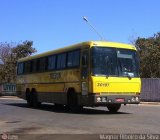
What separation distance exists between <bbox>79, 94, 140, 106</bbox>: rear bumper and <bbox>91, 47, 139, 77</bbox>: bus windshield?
985 millimetres

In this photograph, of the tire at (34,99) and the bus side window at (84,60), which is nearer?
the bus side window at (84,60)

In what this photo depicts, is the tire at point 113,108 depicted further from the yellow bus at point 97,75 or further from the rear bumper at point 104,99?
the rear bumper at point 104,99

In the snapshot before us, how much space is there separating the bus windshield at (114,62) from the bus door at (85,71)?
36cm

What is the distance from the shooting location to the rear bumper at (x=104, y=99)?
838 inches

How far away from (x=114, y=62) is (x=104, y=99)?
178cm

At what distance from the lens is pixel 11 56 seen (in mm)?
69562

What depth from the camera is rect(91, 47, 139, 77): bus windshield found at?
21.5 m

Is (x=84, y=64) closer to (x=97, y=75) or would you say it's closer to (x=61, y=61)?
(x=97, y=75)

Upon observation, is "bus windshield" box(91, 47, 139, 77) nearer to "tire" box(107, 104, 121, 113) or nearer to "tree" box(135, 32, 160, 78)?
"tire" box(107, 104, 121, 113)

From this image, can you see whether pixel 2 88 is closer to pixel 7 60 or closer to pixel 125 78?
pixel 7 60

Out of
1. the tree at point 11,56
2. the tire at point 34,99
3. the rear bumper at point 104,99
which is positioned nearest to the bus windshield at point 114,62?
the rear bumper at point 104,99

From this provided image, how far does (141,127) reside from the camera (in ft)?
50.7

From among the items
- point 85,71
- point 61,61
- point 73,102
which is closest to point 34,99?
point 61,61

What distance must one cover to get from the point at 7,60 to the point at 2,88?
933 centimetres
